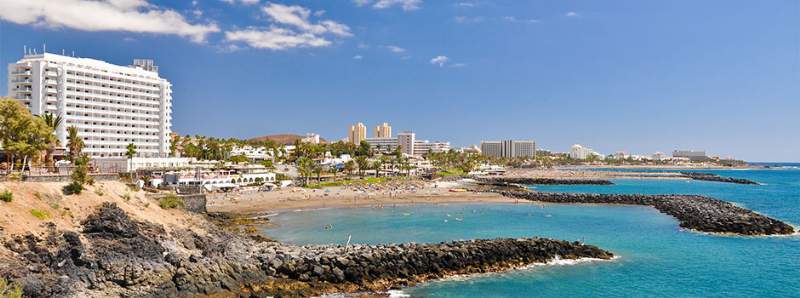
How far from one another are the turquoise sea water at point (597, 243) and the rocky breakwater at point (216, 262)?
2.02 metres

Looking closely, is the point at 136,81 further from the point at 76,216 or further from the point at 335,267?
the point at 335,267

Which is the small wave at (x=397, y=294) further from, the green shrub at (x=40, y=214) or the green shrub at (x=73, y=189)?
the green shrub at (x=73, y=189)

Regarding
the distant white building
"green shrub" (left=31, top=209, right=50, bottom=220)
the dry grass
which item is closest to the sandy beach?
the dry grass

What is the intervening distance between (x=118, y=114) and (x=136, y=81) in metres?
7.56

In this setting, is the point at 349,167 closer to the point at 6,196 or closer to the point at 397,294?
the point at 397,294

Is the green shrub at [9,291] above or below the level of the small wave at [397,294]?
above

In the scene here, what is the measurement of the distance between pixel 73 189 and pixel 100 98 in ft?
246

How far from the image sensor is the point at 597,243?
4316 cm

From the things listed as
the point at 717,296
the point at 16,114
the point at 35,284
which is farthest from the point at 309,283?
the point at 16,114

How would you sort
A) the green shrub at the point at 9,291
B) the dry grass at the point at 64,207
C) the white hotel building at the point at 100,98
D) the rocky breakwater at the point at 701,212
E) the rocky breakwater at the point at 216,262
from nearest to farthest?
the green shrub at the point at 9,291 < the rocky breakwater at the point at 216,262 < the dry grass at the point at 64,207 < the rocky breakwater at the point at 701,212 < the white hotel building at the point at 100,98

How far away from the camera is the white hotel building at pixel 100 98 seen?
89.6 metres

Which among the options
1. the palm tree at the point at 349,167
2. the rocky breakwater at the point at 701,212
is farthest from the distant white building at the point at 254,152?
the rocky breakwater at the point at 701,212

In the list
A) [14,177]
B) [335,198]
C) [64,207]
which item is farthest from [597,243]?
[335,198]

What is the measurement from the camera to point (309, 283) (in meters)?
28.5
